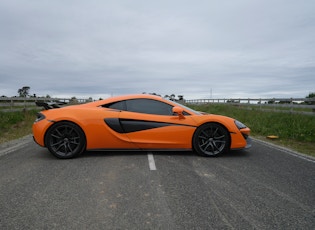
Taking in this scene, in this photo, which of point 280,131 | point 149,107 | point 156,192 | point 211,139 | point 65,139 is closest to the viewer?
point 156,192

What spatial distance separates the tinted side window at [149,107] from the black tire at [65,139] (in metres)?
1.16

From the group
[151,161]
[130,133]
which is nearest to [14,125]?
[130,133]

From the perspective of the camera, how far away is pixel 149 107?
16.9 ft

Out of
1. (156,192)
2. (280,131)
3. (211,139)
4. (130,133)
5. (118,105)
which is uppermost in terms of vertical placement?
(118,105)

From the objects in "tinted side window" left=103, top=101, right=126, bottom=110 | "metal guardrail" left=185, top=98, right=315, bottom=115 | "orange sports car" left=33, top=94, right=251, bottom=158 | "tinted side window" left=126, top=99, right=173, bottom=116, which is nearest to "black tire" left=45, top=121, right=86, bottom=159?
"orange sports car" left=33, top=94, right=251, bottom=158

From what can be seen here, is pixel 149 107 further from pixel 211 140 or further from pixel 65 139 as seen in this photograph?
pixel 65 139

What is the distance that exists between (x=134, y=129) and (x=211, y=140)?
161 centimetres

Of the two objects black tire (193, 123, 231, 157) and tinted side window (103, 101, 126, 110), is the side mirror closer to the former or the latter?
black tire (193, 123, 231, 157)

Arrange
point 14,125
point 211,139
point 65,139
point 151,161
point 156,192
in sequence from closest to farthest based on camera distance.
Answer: point 156,192 < point 151,161 < point 65,139 < point 211,139 < point 14,125

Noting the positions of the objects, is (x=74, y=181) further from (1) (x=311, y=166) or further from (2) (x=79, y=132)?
(1) (x=311, y=166)

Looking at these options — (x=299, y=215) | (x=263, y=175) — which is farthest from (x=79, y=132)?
(x=299, y=215)

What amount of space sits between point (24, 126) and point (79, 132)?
6.61m

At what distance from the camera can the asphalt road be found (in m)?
2.38

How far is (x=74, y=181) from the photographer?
3.46 metres
